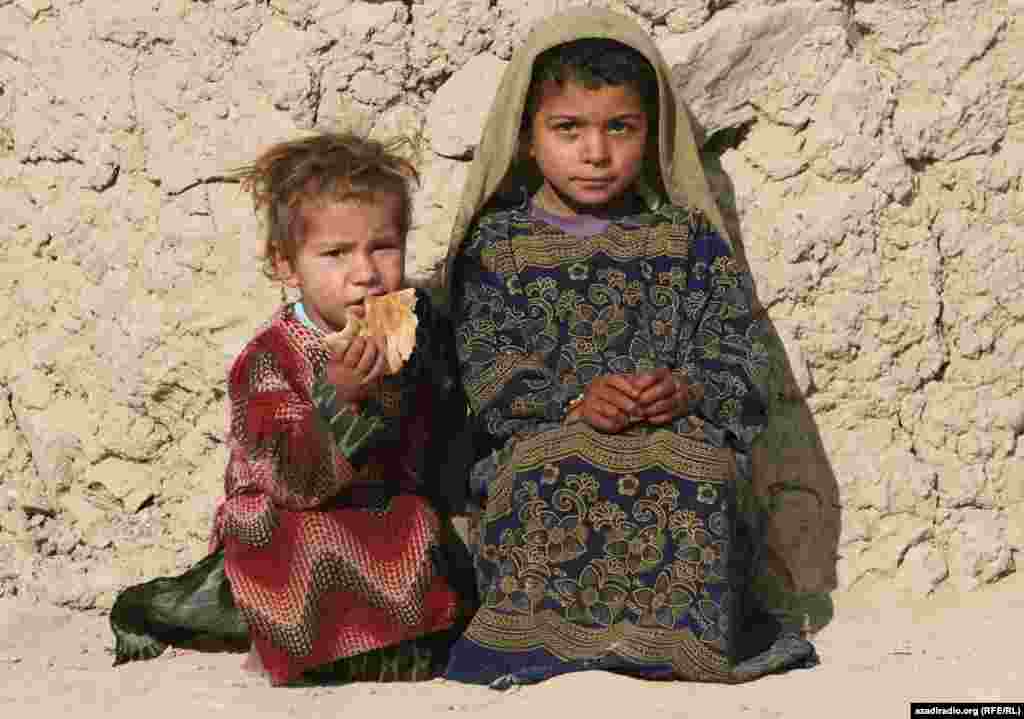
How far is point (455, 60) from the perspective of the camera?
4.97 metres

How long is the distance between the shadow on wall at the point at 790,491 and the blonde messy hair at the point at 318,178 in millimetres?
1000

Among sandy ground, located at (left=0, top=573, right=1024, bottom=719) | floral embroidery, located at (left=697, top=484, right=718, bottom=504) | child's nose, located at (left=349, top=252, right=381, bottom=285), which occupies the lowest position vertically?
sandy ground, located at (left=0, top=573, right=1024, bottom=719)

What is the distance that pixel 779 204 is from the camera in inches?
195

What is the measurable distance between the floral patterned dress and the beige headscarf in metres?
0.06

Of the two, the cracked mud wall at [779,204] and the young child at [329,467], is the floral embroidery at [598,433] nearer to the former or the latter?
the young child at [329,467]

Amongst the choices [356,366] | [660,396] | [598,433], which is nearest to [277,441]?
[356,366]

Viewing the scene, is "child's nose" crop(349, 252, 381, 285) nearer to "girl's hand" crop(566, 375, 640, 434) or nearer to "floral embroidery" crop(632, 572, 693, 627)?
"girl's hand" crop(566, 375, 640, 434)

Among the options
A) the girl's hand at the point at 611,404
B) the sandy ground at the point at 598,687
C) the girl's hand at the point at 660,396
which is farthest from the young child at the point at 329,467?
the girl's hand at the point at 660,396

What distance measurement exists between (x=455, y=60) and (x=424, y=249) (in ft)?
1.65

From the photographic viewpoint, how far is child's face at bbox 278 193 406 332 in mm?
4277

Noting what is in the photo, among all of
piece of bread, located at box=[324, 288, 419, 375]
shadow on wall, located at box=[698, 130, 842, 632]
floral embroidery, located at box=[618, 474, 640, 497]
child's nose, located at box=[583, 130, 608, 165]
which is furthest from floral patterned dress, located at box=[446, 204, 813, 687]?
piece of bread, located at box=[324, 288, 419, 375]

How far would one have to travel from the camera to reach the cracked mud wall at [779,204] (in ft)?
16.1

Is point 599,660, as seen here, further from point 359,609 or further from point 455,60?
point 455,60

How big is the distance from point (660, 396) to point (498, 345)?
1.75ft
